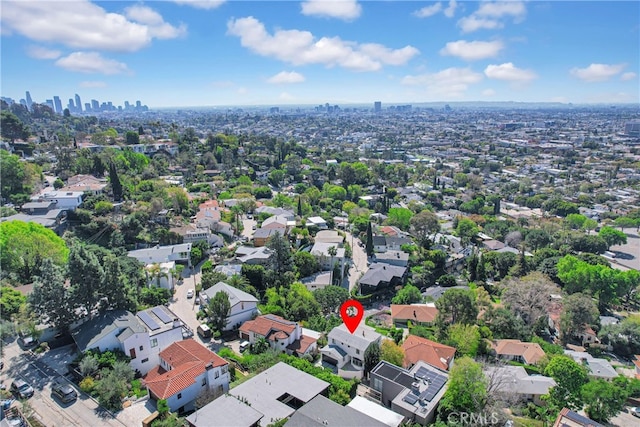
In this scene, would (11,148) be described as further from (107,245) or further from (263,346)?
(263,346)

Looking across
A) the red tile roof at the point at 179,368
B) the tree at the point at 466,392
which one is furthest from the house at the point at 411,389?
the red tile roof at the point at 179,368

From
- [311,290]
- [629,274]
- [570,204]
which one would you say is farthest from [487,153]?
[311,290]

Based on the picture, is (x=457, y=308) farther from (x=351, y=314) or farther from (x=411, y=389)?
(x=411, y=389)

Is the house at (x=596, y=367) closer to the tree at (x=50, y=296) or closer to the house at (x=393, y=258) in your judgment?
the house at (x=393, y=258)

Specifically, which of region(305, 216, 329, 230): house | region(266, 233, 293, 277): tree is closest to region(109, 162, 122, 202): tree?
region(305, 216, 329, 230): house

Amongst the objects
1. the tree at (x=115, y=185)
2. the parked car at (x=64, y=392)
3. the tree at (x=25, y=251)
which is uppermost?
the tree at (x=115, y=185)

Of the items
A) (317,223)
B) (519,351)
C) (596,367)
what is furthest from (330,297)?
(317,223)
